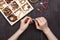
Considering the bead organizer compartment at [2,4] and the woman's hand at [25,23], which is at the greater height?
the bead organizer compartment at [2,4]

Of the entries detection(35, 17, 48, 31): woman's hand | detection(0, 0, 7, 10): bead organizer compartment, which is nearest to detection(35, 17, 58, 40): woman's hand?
detection(35, 17, 48, 31): woman's hand

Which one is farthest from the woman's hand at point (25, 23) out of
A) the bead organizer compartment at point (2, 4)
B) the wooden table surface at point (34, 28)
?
the bead organizer compartment at point (2, 4)

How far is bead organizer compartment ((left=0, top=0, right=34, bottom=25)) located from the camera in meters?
2.09

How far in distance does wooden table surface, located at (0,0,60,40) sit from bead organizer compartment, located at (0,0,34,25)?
0.02 metres

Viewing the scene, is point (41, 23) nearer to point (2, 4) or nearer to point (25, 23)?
point (25, 23)

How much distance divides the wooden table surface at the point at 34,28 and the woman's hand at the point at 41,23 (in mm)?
27

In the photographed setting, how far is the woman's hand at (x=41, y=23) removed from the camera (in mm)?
2072

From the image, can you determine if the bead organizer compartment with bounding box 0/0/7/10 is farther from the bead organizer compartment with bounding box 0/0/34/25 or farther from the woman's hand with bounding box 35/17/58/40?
the woman's hand with bounding box 35/17/58/40

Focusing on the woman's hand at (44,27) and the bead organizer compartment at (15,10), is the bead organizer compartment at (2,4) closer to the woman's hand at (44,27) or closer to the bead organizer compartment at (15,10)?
the bead organizer compartment at (15,10)

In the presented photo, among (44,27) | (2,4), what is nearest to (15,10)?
(2,4)

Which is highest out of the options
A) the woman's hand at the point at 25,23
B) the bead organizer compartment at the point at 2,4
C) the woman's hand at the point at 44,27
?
the bead organizer compartment at the point at 2,4

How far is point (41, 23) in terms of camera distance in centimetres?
207

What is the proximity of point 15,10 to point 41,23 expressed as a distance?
0.18 m

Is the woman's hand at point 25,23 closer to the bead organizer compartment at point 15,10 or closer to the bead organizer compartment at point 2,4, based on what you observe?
the bead organizer compartment at point 15,10
